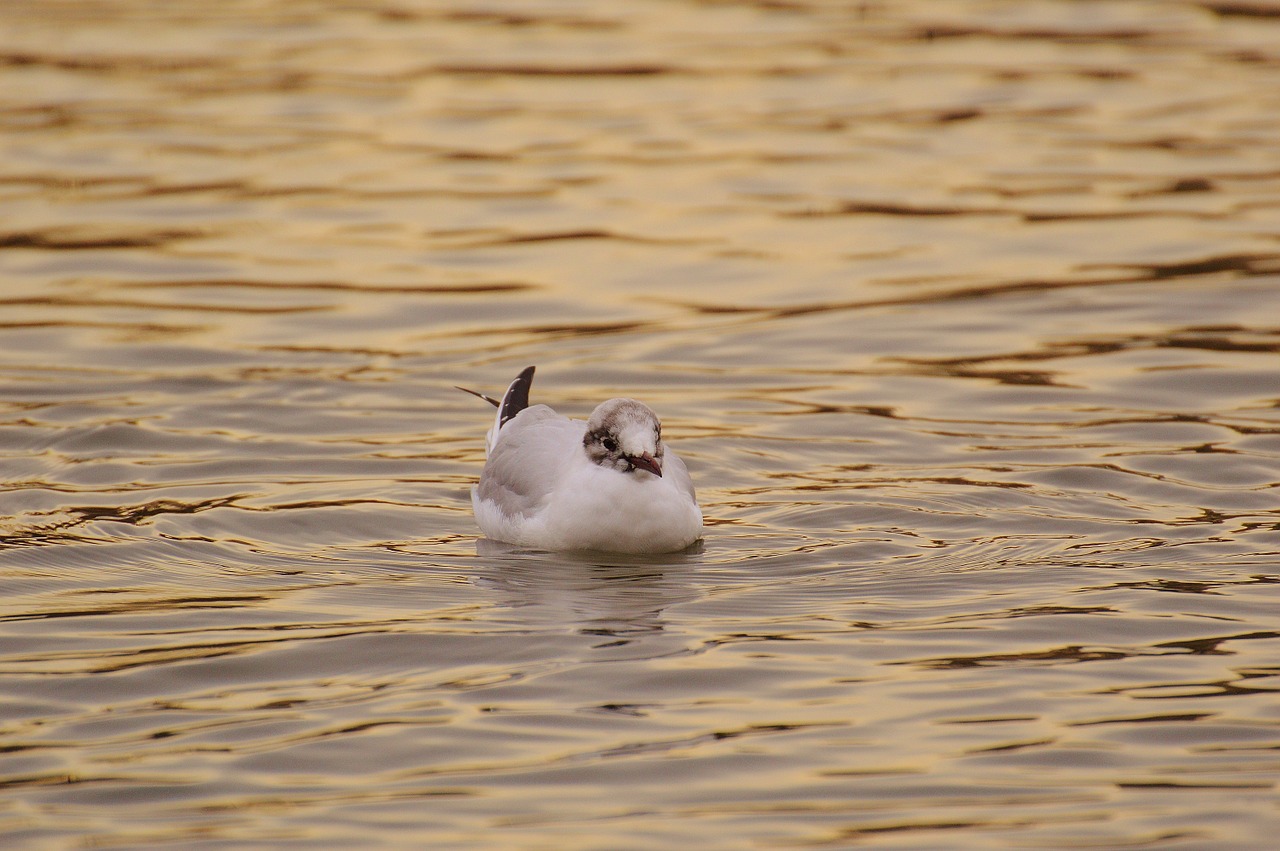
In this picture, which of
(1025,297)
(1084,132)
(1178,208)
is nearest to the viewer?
(1025,297)

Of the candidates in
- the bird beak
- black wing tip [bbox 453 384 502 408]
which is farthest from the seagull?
black wing tip [bbox 453 384 502 408]

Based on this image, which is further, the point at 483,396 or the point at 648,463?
the point at 483,396

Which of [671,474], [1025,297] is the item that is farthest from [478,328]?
[671,474]

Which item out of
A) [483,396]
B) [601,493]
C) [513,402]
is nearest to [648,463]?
[601,493]

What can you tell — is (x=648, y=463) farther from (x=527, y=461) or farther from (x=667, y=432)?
(x=667, y=432)

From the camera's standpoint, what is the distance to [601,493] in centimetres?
945

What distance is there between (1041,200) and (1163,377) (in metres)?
4.64

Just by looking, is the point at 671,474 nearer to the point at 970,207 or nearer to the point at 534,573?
the point at 534,573

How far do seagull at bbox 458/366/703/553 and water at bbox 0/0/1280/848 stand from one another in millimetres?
143

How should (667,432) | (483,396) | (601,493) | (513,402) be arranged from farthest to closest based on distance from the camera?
(667,432), (483,396), (513,402), (601,493)

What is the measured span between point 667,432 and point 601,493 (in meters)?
2.55

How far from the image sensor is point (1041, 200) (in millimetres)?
17078

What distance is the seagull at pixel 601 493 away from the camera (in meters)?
9.38

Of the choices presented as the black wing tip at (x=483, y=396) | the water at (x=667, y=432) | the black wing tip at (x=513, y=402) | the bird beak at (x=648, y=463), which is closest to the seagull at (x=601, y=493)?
the bird beak at (x=648, y=463)
